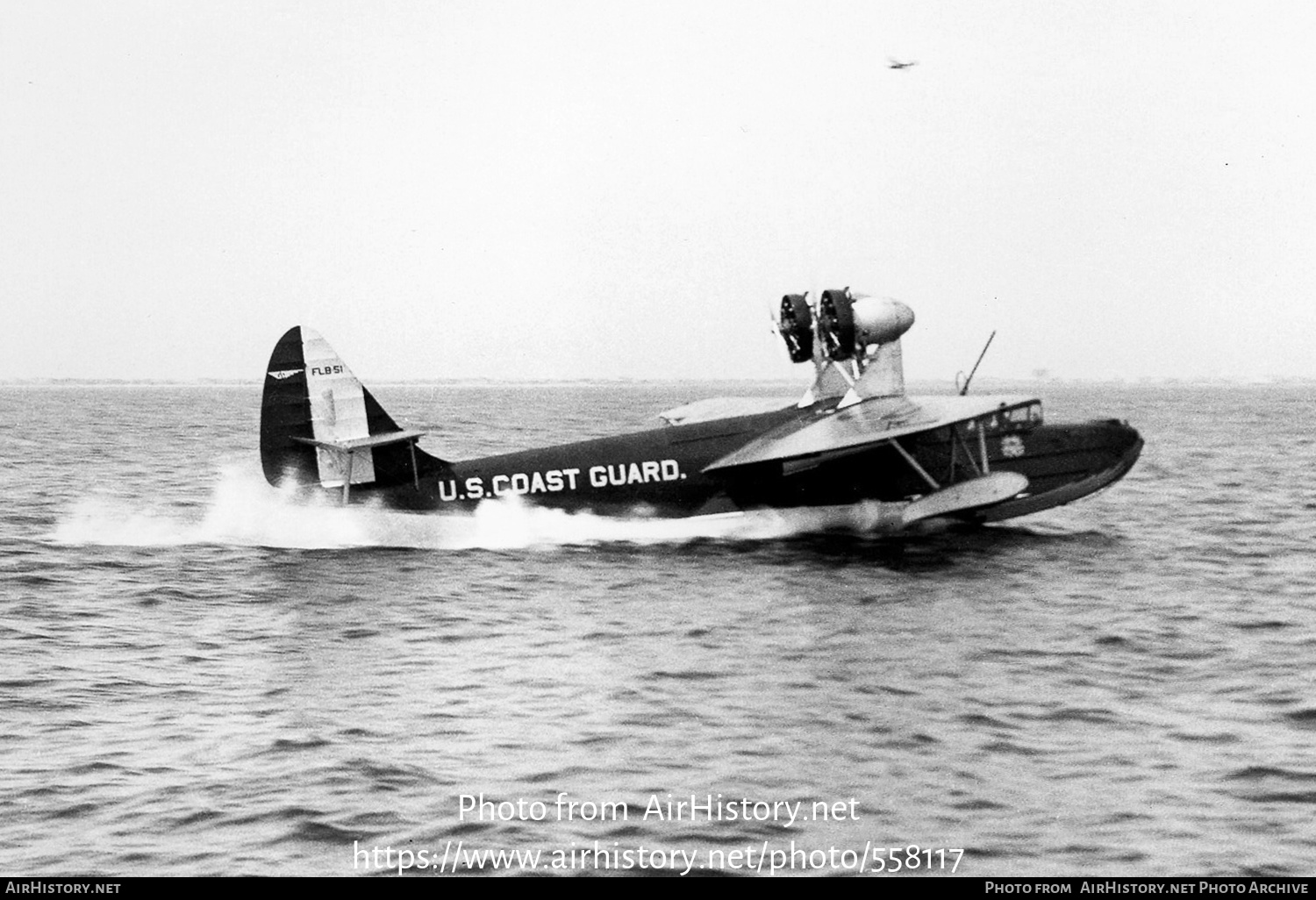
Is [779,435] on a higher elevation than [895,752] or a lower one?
higher

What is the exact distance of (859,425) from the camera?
73.4 feet

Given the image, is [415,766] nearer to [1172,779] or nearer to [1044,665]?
[1172,779]

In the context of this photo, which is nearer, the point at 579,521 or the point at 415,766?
the point at 415,766

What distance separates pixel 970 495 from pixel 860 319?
337cm

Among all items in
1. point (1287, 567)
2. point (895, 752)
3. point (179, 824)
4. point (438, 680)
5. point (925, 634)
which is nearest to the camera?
point (179, 824)

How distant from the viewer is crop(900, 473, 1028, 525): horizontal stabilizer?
70.8ft

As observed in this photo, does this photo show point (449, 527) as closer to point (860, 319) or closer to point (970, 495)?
point (860, 319)

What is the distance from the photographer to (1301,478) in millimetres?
39312

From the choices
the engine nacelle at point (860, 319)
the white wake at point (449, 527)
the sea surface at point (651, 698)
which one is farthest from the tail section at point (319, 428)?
the engine nacelle at point (860, 319)

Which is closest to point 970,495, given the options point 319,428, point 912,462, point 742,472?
point 912,462

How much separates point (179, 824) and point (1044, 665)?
8408 millimetres

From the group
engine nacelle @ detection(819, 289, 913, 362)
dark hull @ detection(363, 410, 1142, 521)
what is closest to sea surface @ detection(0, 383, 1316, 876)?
dark hull @ detection(363, 410, 1142, 521)

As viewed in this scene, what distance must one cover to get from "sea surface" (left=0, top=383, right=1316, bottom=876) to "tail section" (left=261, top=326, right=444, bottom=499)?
0.66m
